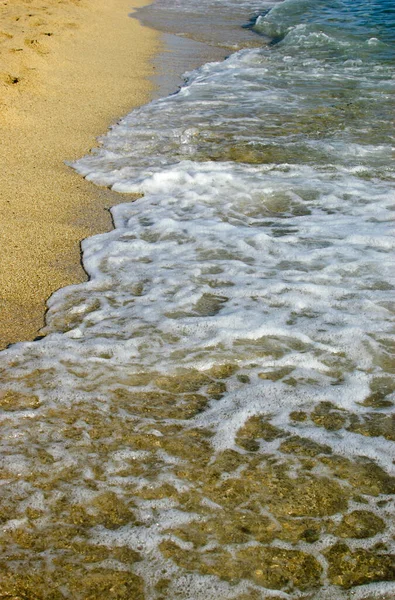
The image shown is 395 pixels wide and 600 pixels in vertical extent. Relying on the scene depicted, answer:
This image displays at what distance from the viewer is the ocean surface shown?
5.91 feet

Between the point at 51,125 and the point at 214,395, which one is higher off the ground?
the point at 51,125

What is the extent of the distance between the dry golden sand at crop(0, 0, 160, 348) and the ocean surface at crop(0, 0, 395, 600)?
16 centimetres

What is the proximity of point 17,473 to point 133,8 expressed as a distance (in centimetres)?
1275

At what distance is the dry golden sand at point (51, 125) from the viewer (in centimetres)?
331

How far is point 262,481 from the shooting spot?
2.08 meters

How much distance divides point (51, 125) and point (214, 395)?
12.3 ft

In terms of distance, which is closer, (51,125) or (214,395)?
(214,395)

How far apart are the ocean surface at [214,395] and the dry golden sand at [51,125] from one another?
0.16 meters

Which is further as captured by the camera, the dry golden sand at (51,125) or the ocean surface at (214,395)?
the dry golden sand at (51,125)

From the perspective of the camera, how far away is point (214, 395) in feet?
8.17

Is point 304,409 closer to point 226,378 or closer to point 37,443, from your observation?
point 226,378

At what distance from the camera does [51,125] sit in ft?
17.9

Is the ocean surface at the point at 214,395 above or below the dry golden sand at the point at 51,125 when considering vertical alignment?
below

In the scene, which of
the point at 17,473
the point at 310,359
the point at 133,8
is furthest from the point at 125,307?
the point at 133,8
